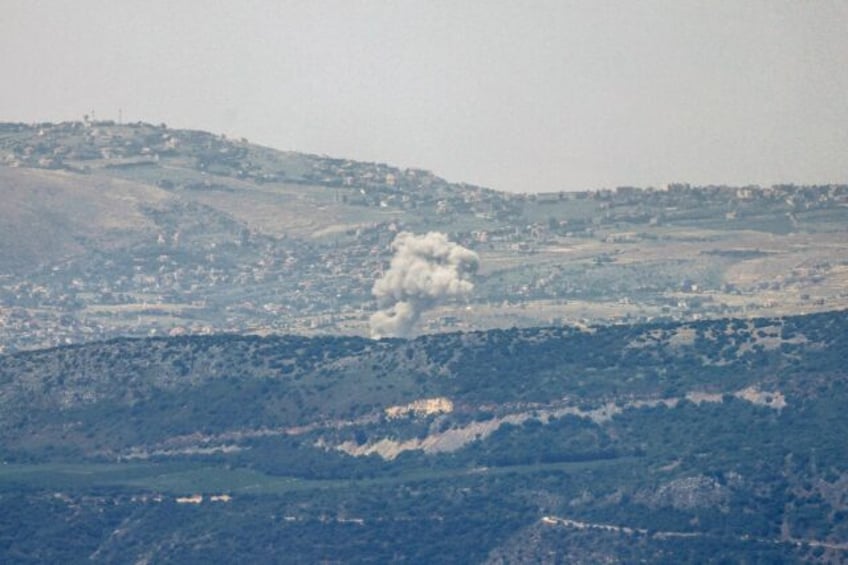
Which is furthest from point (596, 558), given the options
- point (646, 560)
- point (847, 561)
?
point (847, 561)

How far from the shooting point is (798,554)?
652 ft

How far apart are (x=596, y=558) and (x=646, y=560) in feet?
10.7

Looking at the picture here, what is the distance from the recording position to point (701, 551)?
19988 cm

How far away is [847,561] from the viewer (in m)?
196

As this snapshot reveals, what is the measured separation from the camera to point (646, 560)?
7840 inches

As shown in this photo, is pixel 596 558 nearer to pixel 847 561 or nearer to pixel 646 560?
pixel 646 560

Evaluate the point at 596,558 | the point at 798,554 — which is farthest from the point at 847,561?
the point at 596,558

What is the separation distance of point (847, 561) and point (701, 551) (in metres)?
9.74

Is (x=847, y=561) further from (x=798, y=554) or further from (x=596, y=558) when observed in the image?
(x=596, y=558)

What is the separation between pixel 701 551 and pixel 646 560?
3.74 metres

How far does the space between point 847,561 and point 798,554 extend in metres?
3.92
